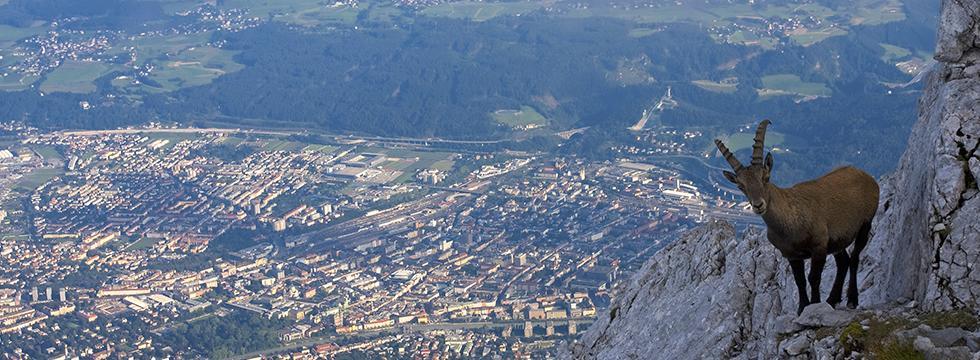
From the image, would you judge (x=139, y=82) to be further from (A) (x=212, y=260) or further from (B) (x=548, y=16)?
(A) (x=212, y=260)

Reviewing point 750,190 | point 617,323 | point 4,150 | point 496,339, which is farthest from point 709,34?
point 750,190

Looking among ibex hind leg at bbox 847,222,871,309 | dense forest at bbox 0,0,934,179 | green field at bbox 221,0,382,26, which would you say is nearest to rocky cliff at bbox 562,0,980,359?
ibex hind leg at bbox 847,222,871,309

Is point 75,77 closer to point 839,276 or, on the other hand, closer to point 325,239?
point 325,239

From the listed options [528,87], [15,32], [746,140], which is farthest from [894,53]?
[15,32]

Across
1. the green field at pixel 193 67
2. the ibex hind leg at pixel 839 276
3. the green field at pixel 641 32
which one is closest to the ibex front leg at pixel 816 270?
the ibex hind leg at pixel 839 276

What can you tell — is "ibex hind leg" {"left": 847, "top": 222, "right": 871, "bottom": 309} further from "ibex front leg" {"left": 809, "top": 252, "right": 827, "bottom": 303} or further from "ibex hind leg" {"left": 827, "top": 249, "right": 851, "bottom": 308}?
"ibex front leg" {"left": 809, "top": 252, "right": 827, "bottom": 303}

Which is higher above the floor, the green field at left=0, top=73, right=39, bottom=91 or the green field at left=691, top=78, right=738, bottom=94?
the green field at left=691, top=78, right=738, bottom=94
